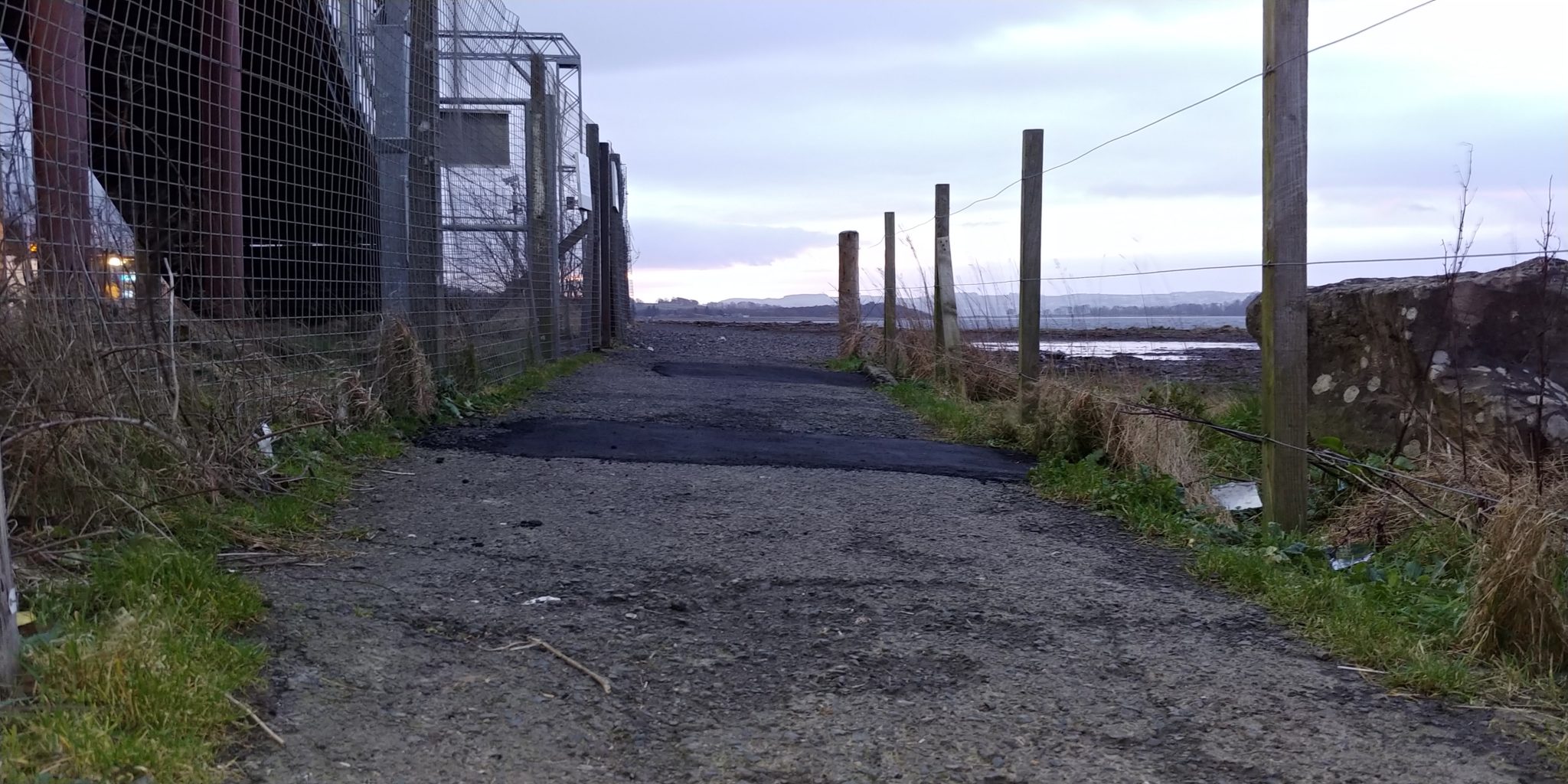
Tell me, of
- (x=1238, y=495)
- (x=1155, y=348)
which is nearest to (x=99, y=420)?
(x=1238, y=495)

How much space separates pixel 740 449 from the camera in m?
6.85

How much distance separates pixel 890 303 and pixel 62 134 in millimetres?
9836

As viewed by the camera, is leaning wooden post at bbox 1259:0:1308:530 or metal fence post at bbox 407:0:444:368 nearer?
leaning wooden post at bbox 1259:0:1308:530

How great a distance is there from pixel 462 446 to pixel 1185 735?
4556 millimetres

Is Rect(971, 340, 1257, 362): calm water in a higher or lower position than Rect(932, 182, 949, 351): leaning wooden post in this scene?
lower

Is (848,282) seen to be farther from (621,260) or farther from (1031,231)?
(1031,231)

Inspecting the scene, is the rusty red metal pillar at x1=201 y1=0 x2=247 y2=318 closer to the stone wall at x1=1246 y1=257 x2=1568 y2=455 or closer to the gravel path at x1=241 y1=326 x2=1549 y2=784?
the gravel path at x1=241 y1=326 x2=1549 y2=784

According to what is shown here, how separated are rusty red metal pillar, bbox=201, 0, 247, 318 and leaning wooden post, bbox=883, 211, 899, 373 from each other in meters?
8.25

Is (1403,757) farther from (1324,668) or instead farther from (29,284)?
(29,284)

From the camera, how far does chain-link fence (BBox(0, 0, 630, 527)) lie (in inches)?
145

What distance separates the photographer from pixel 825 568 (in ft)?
13.4

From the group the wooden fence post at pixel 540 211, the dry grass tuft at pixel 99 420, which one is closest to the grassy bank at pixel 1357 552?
the dry grass tuft at pixel 99 420

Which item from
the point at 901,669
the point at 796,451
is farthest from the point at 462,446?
the point at 901,669

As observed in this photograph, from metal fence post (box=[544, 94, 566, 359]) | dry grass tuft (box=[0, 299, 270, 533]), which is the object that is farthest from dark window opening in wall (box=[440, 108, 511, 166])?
dry grass tuft (box=[0, 299, 270, 533])
